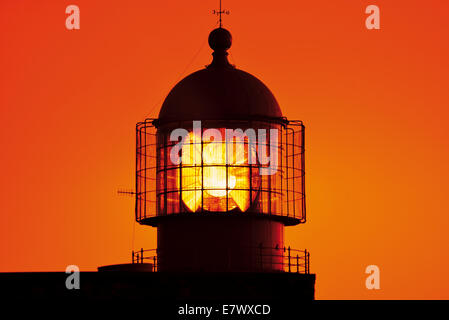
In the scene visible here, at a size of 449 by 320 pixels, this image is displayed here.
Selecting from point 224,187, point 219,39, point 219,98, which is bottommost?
point 224,187

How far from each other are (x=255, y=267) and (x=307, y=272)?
→ 64.8 inches

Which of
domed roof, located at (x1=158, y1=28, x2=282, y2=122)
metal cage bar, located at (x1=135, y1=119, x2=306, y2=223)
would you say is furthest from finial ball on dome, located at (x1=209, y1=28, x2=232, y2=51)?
metal cage bar, located at (x1=135, y1=119, x2=306, y2=223)

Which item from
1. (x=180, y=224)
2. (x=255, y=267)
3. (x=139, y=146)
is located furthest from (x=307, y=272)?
(x=139, y=146)

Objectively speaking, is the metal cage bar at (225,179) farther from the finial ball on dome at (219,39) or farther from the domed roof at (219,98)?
the finial ball on dome at (219,39)

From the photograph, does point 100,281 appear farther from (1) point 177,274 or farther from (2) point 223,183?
(2) point 223,183

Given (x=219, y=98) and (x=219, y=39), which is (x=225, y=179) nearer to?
(x=219, y=98)

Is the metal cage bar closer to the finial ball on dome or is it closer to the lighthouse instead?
the lighthouse

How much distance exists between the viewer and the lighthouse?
3525 centimetres

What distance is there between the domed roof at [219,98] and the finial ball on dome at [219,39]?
23.9 inches

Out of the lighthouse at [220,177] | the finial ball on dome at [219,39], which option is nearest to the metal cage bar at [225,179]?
the lighthouse at [220,177]

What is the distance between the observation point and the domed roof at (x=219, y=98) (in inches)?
1409

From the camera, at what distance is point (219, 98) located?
118ft

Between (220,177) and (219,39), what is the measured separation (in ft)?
15.3

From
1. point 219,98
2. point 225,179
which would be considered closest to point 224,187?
point 225,179
